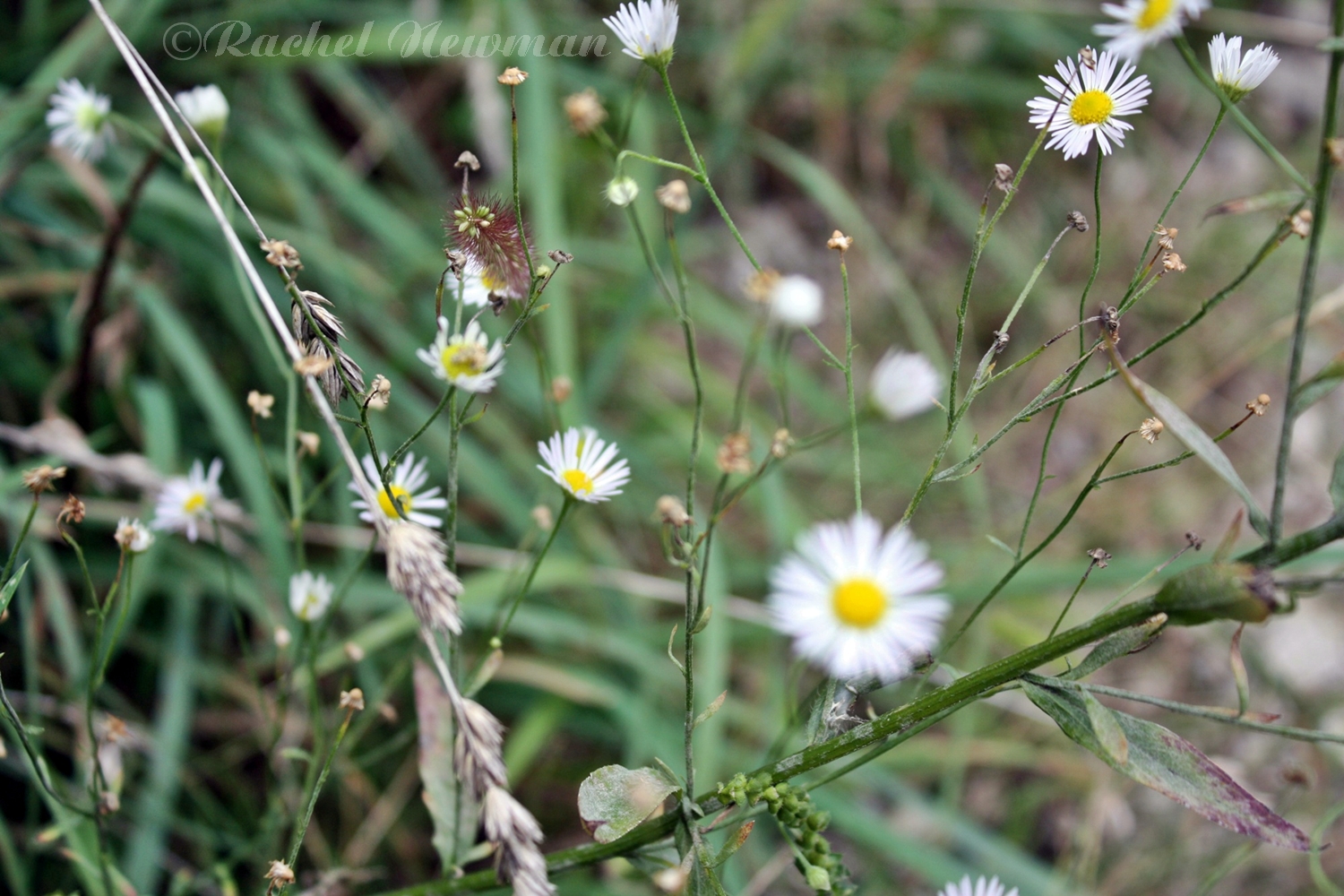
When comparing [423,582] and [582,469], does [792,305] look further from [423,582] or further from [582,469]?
[423,582]

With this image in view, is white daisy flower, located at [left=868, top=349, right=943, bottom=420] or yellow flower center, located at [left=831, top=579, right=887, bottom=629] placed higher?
white daisy flower, located at [left=868, top=349, right=943, bottom=420]

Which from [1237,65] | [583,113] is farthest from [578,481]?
[1237,65]

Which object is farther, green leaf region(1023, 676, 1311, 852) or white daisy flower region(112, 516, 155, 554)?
white daisy flower region(112, 516, 155, 554)

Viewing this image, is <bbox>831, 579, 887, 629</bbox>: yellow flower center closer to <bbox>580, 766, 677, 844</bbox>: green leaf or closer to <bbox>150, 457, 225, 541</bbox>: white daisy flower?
<bbox>580, 766, 677, 844</bbox>: green leaf

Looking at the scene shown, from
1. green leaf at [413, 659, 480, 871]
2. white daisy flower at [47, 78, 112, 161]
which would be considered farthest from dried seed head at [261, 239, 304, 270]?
white daisy flower at [47, 78, 112, 161]

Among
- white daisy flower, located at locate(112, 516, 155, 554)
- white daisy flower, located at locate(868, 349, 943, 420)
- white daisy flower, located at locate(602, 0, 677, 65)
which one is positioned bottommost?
white daisy flower, located at locate(112, 516, 155, 554)

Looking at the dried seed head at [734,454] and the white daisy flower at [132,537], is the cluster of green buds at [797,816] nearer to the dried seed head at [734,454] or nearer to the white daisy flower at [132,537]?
the dried seed head at [734,454]

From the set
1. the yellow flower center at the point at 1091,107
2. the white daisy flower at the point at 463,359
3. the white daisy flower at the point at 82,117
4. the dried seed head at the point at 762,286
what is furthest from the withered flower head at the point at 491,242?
the white daisy flower at the point at 82,117
